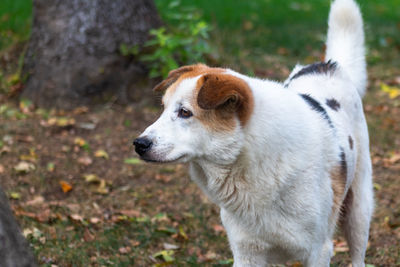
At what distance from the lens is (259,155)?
317 cm

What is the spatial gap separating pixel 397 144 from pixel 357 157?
3.37 metres

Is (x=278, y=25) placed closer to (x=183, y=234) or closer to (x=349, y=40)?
(x=349, y=40)

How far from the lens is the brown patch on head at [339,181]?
355cm

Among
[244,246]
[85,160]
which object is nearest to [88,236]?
[85,160]

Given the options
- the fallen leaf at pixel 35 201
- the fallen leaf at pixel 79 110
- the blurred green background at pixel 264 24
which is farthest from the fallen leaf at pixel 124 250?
the blurred green background at pixel 264 24

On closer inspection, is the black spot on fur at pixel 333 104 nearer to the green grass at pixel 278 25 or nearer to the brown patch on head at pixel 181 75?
the brown patch on head at pixel 181 75

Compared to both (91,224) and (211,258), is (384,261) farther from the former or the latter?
(91,224)

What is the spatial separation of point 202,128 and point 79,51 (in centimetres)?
424

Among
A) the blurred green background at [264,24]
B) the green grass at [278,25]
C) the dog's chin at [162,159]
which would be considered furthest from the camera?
the green grass at [278,25]

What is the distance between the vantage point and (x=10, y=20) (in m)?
9.82

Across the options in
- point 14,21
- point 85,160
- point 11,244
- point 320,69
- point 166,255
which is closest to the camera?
point 11,244

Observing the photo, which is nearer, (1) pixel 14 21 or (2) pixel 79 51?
(2) pixel 79 51

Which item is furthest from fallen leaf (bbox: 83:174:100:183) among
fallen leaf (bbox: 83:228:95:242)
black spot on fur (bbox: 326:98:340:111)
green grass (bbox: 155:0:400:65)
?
green grass (bbox: 155:0:400:65)

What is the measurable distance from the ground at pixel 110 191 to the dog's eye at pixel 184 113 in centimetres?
163
